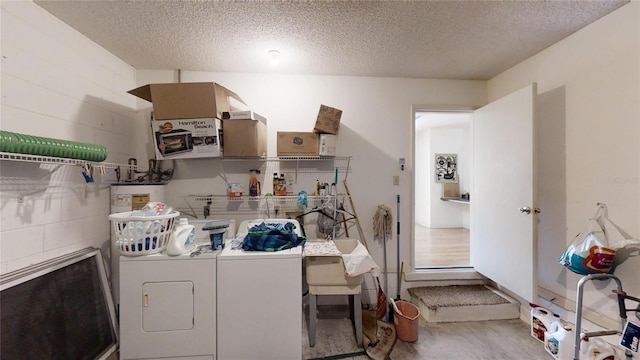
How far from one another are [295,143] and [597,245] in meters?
2.33

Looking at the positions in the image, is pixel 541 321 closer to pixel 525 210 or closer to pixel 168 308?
pixel 525 210

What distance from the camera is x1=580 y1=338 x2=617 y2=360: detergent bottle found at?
1479 millimetres

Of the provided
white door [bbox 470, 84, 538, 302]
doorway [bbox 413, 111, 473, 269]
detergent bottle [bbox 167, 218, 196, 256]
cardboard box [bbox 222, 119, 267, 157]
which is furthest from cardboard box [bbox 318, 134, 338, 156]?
doorway [bbox 413, 111, 473, 269]

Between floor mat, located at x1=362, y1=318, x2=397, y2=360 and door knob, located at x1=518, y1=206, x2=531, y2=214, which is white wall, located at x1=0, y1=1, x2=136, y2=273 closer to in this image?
floor mat, located at x1=362, y1=318, x2=397, y2=360

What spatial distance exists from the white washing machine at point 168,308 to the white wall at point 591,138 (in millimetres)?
2742

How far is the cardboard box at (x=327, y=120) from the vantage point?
2.25 m

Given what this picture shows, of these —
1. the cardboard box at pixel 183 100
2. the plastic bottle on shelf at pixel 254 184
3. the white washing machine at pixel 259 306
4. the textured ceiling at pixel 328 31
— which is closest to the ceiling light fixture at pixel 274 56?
the textured ceiling at pixel 328 31

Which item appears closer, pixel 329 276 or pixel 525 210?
pixel 329 276

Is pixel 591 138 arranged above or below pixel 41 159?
above

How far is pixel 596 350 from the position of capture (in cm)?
151

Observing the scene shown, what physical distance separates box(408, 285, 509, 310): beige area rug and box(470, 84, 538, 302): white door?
19 cm

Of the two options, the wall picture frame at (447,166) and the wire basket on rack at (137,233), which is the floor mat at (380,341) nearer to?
the wire basket on rack at (137,233)

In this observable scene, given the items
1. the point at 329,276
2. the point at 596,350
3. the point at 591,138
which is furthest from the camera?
the point at 329,276

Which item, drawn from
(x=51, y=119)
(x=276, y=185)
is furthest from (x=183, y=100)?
(x=276, y=185)
